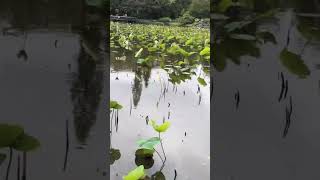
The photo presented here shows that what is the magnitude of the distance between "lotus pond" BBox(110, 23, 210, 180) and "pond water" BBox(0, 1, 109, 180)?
30cm

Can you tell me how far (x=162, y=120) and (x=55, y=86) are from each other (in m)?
1.32

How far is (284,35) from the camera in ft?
2.05

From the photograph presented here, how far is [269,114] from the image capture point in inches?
27.2

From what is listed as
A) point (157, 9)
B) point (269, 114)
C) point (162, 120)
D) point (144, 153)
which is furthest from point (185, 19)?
point (269, 114)

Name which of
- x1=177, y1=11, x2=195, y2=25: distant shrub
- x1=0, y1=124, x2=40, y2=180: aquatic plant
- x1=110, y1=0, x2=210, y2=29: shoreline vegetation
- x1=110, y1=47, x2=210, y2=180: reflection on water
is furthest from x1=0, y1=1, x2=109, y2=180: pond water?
x1=177, y1=11, x2=195, y2=25: distant shrub

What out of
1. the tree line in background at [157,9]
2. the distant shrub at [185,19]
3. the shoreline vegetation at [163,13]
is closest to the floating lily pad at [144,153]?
the tree line in background at [157,9]

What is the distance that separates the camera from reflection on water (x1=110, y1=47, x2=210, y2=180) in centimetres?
140

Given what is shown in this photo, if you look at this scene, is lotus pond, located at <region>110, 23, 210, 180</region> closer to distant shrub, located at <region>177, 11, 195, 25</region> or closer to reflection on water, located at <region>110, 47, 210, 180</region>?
reflection on water, located at <region>110, 47, 210, 180</region>

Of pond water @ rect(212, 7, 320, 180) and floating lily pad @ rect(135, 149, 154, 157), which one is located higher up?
pond water @ rect(212, 7, 320, 180)

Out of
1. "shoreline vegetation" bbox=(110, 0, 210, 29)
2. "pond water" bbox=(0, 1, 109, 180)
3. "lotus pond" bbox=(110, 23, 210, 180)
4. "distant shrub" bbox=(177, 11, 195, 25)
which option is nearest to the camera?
"pond water" bbox=(0, 1, 109, 180)

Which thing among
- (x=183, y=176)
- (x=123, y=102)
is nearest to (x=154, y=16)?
(x=123, y=102)

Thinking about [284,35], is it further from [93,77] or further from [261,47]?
[93,77]

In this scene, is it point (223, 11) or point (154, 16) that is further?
point (154, 16)

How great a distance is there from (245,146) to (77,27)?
0.33 m
